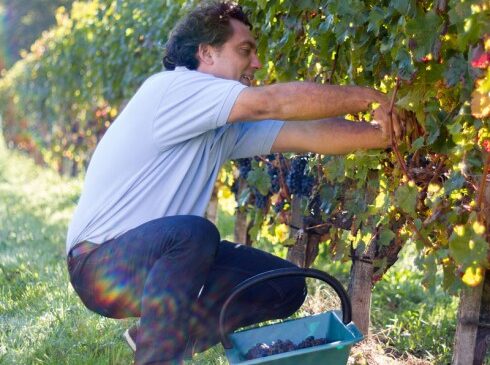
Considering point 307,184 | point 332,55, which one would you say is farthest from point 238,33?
point 307,184

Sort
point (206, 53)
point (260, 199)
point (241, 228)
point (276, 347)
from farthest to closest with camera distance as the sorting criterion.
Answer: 1. point (241, 228)
2. point (260, 199)
3. point (206, 53)
4. point (276, 347)

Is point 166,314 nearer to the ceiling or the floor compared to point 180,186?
nearer to the floor

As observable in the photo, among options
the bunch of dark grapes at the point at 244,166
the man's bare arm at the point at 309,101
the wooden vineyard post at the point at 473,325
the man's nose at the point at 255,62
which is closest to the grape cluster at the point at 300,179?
the bunch of dark grapes at the point at 244,166

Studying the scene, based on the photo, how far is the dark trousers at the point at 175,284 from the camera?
283 centimetres

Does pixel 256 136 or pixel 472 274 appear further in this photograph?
pixel 256 136

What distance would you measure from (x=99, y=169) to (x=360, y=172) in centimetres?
92

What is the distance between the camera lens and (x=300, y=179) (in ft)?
12.8

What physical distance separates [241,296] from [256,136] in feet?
1.90

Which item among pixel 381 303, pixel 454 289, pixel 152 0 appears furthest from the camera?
pixel 152 0

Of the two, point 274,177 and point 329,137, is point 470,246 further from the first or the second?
point 274,177

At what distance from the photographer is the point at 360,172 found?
309 cm

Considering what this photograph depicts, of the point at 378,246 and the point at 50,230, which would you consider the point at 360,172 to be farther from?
the point at 50,230

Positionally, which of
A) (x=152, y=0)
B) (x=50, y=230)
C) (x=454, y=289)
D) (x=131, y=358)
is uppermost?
(x=152, y=0)

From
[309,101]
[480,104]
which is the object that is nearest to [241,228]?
[309,101]
